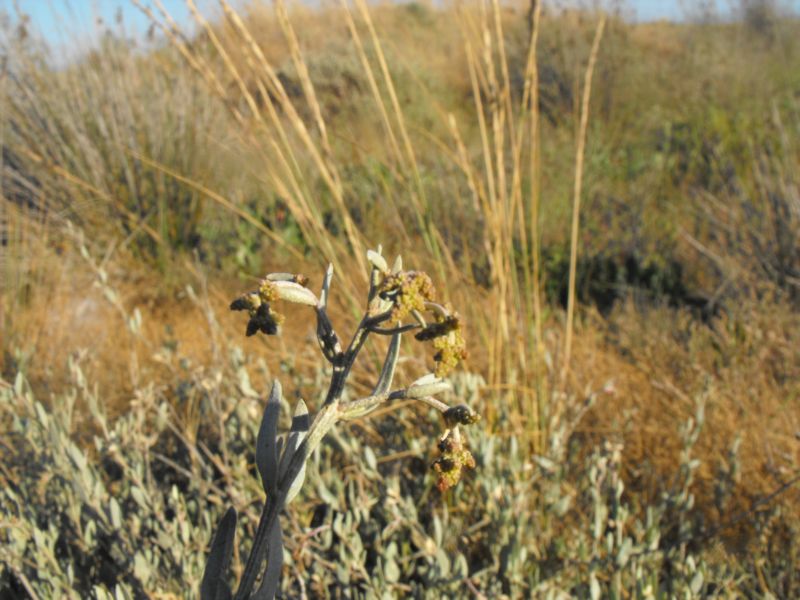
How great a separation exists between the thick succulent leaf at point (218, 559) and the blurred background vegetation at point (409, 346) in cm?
48

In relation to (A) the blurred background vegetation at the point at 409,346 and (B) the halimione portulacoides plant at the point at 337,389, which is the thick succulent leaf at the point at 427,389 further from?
(A) the blurred background vegetation at the point at 409,346

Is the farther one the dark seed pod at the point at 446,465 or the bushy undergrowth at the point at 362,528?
the bushy undergrowth at the point at 362,528

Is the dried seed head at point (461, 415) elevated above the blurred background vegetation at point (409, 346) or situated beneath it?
elevated above

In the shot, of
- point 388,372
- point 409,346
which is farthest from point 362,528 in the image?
point 388,372

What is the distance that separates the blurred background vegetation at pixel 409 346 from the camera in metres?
1.48

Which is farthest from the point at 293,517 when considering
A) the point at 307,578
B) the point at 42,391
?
the point at 42,391

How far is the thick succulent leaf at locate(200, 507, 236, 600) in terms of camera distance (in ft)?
2.38

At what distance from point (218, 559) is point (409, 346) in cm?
136

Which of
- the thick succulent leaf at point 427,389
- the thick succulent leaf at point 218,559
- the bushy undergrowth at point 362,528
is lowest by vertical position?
the bushy undergrowth at point 362,528

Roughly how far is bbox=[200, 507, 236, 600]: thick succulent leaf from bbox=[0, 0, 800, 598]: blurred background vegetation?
480 mm

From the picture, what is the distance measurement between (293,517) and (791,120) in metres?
5.20

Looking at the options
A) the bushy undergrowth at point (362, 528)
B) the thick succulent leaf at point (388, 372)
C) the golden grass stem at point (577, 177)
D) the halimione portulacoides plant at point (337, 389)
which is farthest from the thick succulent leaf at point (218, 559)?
the golden grass stem at point (577, 177)

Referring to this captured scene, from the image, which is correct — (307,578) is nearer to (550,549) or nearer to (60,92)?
(550,549)

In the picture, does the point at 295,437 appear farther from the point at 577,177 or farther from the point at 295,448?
the point at 577,177
